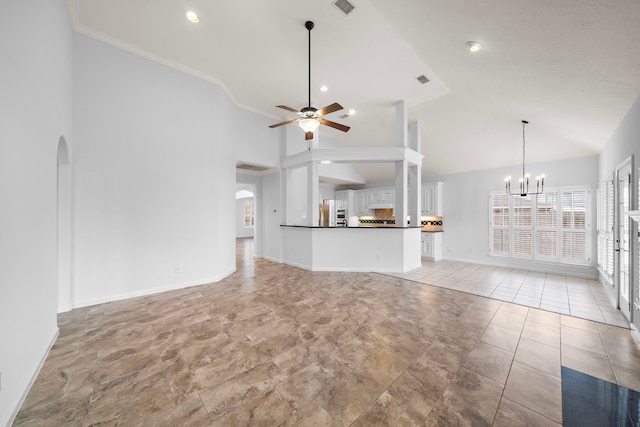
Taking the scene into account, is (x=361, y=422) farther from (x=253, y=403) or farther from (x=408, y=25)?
(x=408, y=25)

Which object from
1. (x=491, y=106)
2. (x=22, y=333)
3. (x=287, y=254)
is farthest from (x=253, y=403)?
(x=491, y=106)

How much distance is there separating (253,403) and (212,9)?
4.20 m

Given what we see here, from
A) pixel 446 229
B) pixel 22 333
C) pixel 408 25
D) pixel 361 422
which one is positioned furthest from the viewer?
pixel 446 229

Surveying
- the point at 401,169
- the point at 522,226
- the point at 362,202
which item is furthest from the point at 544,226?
the point at 362,202

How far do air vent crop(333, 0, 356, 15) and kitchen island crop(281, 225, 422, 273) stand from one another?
3.85m

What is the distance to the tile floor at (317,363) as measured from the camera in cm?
159

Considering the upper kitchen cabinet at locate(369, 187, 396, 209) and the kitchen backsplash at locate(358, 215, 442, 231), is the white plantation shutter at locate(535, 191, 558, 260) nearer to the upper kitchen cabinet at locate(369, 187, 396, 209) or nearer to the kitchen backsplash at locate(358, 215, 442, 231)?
the kitchen backsplash at locate(358, 215, 442, 231)

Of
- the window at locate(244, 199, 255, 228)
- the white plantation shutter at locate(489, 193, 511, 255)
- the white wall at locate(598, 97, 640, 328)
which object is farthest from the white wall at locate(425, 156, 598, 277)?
the window at locate(244, 199, 255, 228)

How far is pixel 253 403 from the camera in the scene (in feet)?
5.49

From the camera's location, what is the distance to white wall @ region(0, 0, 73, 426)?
5.12 ft

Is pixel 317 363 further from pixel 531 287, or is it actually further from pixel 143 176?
pixel 531 287

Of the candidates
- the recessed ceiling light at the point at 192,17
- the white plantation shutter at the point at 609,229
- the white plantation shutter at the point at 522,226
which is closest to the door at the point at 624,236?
the white plantation shutter at the point at 609,229

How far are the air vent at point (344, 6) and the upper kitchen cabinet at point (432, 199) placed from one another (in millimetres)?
5600

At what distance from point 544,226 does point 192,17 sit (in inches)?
319
